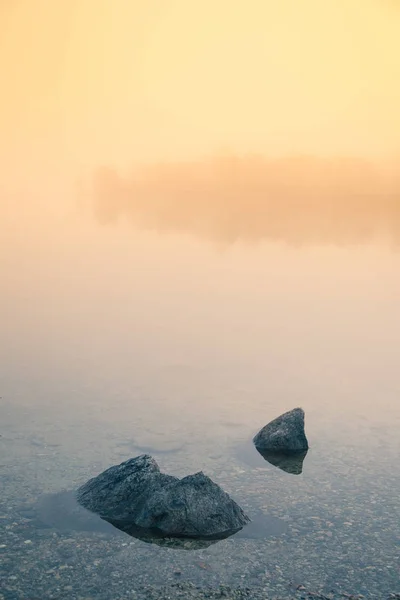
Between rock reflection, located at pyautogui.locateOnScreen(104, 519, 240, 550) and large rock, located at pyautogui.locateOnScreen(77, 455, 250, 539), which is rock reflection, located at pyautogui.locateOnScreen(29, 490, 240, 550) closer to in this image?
rock reflection, located at pyautogui.locateOnScreen(104, 519, 240, 550)

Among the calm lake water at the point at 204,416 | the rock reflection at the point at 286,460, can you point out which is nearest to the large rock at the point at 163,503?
the calm lake water at the point at 204,416

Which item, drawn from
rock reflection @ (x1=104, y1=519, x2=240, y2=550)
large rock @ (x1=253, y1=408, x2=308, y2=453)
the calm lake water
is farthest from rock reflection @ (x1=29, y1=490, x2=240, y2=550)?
large rock @ (x1=253, y1=408, x2=308, y2=453)

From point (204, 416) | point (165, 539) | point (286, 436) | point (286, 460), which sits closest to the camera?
point (165, 539)

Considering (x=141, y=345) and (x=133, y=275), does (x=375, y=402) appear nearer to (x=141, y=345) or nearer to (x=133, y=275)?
(x=141, y=345)

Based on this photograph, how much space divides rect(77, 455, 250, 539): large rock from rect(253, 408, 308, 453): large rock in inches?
255

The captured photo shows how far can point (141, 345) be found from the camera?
49.0m

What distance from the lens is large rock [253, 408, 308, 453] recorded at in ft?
99.1

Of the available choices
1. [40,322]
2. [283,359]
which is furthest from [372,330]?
[40,322]

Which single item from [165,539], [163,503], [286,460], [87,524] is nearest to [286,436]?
[286,460]

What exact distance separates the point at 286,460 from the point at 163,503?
25.3ft

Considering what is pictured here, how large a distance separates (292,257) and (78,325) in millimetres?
64894

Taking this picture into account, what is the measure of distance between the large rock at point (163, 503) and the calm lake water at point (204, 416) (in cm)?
84

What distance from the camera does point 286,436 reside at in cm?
A: 3027

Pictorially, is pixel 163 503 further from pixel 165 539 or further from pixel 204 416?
pixel 204 416
